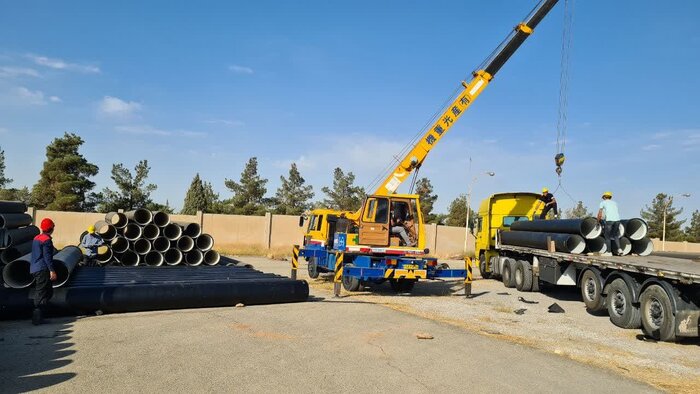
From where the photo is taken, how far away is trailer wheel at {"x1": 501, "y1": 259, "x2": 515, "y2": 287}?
17373 millimetres

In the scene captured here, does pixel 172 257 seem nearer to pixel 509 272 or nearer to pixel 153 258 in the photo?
pixel 153 258

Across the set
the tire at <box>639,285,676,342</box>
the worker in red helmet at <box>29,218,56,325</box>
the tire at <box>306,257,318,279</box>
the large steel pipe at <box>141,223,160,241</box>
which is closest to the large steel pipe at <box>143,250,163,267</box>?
the large steel pipe at <box>141,223,160,241</box>

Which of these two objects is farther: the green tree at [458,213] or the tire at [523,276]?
the green tree at [458,213]

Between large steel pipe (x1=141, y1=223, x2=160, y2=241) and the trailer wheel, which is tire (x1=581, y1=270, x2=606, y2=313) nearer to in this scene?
the trailer wheel

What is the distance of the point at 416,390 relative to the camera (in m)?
5.75

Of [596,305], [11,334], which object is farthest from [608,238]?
[11,334]

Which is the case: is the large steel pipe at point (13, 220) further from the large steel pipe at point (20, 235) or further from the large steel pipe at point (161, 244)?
the large steel pipe at point (161, 244)

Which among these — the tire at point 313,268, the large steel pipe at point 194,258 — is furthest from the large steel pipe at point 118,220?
the tire at point 313,268

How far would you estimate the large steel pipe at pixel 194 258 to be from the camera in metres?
15.4

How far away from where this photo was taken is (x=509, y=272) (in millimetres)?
17578

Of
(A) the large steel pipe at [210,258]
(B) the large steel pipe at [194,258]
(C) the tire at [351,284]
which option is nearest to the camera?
→ (C) the tire at [351,284]

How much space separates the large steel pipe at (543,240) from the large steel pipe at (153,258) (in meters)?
10.9

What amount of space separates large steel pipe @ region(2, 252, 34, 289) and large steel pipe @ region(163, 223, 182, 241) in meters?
5.53

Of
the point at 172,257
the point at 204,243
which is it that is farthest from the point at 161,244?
the point at 204,243
